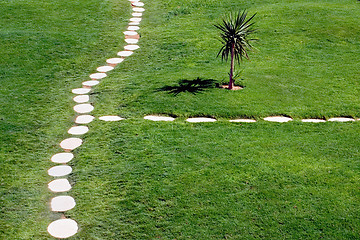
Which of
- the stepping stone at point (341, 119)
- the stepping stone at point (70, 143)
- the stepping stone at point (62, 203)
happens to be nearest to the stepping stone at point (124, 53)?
the stepping stone at point (70, 143)

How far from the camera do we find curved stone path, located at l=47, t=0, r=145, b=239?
7.73 metres

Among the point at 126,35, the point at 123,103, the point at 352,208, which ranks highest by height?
the point at 126,35

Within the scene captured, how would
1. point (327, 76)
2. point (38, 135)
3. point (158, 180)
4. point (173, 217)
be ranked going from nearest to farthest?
1. point (173, 217)
2. point (158, 180)
3. point (38, 135)
4. point (327, 76)

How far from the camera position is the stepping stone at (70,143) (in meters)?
10.0

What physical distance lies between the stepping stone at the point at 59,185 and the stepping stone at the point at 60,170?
204 millimetres

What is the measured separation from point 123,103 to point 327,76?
609 cm

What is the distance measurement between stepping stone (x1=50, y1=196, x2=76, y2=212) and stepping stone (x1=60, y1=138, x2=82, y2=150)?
6.01 feet

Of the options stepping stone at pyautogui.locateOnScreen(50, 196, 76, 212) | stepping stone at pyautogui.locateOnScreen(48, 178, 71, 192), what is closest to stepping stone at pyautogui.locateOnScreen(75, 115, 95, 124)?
stepping stone at pyautogui.locateOnScreen(48, 178, 71, 192)

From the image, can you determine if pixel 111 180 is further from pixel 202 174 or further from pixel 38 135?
pixel 38 135

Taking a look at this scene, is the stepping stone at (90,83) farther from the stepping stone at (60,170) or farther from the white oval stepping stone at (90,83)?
the stepping stone at (60,170)

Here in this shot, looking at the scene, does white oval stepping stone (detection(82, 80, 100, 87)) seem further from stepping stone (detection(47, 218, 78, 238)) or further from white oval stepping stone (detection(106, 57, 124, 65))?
stepping stone (detection(47, 218, 78, 238))

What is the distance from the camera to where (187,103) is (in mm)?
11609

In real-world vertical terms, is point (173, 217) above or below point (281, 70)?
below

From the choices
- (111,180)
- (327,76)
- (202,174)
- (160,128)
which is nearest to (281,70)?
(327,76)
